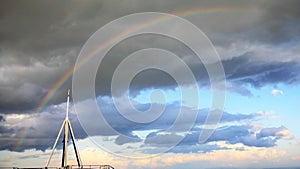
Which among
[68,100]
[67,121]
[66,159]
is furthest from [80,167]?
[68,100]

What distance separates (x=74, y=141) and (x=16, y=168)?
9495 mm

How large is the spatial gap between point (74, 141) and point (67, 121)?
10.2 feet

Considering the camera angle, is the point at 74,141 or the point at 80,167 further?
the point at 74,141

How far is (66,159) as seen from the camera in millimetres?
52938

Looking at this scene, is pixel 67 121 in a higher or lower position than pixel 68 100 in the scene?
lower

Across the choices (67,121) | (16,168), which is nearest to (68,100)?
(67,121)

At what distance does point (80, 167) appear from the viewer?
50.7 meters

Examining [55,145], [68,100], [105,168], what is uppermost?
[68,100]

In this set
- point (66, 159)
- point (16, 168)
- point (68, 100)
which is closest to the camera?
point (16, 168)

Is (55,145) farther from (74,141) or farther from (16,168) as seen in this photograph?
(16,168)

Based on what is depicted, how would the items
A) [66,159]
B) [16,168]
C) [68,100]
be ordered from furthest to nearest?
[68,100], [66,159], [16,168]

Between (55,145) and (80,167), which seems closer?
(80,167)

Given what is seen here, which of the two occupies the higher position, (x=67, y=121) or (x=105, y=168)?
(x=67, y=121)

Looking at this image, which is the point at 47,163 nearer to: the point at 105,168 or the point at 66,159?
the point at 66,159
